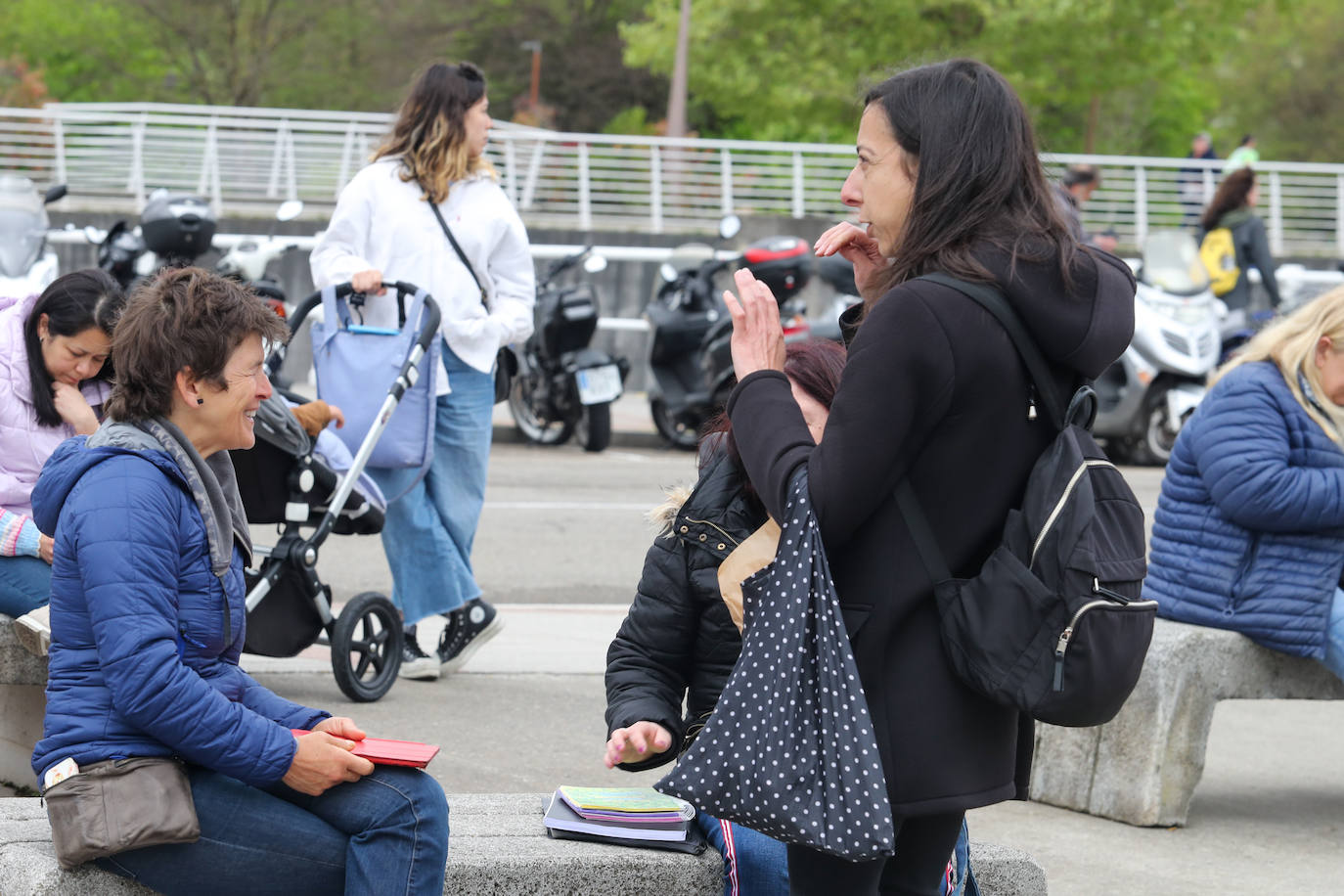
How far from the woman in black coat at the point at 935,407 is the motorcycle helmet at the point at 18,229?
9.97m

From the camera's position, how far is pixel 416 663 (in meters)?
6.13

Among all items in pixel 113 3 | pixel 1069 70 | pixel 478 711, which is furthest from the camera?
pixel 113 3

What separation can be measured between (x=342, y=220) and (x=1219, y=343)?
32.1 feet

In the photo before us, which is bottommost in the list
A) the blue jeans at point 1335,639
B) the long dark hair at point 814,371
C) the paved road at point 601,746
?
the paved road at point 601,746

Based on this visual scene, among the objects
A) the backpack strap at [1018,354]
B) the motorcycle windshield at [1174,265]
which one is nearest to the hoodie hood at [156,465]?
the backpack strap at [1018,354]

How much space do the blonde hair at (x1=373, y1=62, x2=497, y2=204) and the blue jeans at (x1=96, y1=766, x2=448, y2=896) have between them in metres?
3.48

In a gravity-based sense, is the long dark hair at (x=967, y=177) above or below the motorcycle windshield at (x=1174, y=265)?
above

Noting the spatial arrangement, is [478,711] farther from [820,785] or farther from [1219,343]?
[1219,343]

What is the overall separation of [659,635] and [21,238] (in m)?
9.55

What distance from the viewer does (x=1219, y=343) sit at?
14.1 metres

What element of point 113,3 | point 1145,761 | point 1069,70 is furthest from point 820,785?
point 113,3

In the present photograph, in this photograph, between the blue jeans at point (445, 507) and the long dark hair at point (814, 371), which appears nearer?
the long dark hair at point (814, 371)

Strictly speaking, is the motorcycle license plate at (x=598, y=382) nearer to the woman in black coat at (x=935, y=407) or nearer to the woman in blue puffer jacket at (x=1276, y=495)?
the woman in blue puffer jacket at (x=1276, y=495)

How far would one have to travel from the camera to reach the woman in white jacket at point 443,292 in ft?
20.0
